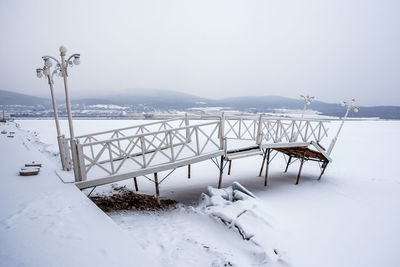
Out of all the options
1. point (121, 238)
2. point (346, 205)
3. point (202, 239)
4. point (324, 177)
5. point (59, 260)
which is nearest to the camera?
point (59, 260)

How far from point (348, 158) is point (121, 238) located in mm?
22660

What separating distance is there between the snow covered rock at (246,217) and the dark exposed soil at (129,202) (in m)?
1.66

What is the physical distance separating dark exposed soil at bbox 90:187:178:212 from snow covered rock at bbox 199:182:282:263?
1664mm

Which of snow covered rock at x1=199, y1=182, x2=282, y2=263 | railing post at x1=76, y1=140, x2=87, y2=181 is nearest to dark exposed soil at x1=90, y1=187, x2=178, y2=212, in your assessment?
snow covered rock at x1=199, y1=182, x2=282, y2=263

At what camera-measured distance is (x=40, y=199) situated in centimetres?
505

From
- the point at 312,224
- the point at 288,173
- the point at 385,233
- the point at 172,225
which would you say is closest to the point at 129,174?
the point at 172,225

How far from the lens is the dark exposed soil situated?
8.02 metres

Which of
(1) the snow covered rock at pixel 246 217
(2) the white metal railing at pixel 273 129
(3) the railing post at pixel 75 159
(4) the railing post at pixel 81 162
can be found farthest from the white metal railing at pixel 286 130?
(3) the railing post at pixel 75 159

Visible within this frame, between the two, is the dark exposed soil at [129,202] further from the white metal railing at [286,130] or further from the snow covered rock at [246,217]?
the white metal railing at [286,130]

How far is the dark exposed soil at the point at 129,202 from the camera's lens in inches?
316

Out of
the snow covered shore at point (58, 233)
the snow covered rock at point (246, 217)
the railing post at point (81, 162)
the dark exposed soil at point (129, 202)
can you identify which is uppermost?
the railing post at point (81, 162)

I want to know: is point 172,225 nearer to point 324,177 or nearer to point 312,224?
point 312,224

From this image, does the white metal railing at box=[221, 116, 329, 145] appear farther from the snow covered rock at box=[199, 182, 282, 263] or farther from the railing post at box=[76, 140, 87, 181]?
the railing post at box=[76, 140, 87, 181]

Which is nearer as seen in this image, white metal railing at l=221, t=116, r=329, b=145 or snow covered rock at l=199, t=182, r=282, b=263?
snow covered rock at l=199, t=182, r=282, b=263
